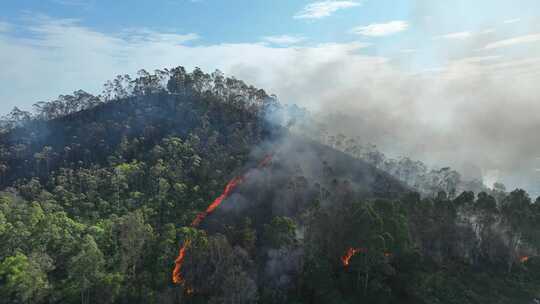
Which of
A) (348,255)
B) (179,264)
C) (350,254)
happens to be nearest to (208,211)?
(179,264)

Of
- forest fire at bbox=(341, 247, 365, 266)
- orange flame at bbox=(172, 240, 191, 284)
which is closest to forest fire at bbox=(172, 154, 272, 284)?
orange flame at bbox=(172, 240, 191, 284)

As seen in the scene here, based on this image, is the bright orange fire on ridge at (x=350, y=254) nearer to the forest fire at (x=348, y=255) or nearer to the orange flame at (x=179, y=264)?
the forest fire at (x=348, y=255)

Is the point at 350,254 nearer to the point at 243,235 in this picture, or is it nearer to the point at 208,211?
the point at 243,235

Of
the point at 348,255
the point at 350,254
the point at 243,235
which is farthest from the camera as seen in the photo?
the point at 243,235

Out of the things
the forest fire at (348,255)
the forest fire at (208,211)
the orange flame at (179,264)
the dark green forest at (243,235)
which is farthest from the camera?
the forest fire at (348,255)

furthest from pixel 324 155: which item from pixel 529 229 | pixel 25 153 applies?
pixel 25 153

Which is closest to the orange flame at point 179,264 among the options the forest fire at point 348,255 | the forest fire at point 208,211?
the forest fire at point 208,211
